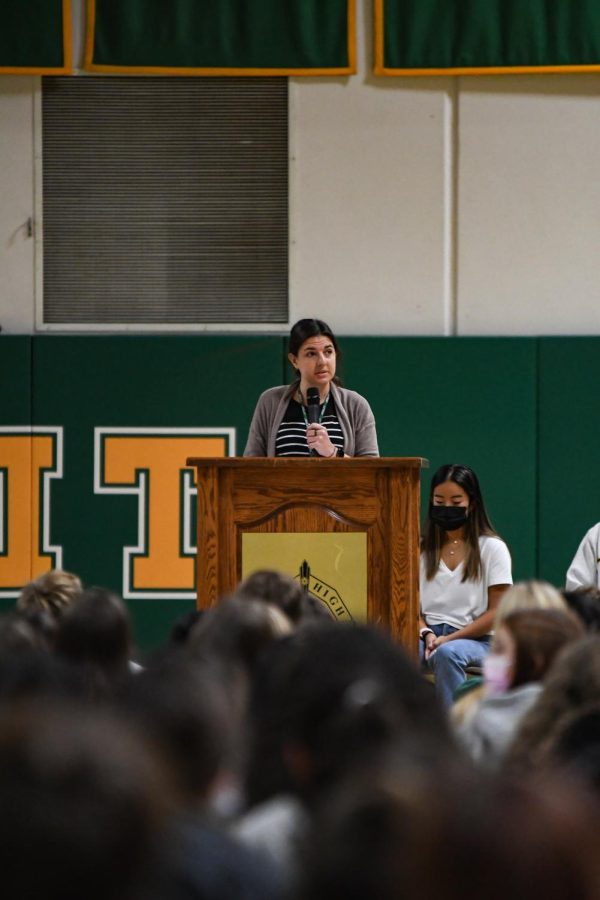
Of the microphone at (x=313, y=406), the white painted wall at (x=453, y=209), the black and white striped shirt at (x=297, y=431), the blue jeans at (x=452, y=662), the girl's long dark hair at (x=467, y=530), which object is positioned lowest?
the blue jeans at (x=452, y=662)

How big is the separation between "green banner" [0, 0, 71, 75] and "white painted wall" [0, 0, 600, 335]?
4.12 ft

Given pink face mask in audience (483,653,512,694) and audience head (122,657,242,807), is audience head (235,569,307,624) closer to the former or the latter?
pink face mask in audience (483,653,512,694)

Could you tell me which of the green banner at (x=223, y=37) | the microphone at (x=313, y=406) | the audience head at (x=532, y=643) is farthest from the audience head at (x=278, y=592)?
the green banner at (x=223, y=37)

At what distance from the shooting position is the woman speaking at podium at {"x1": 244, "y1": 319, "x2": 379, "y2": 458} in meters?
4.44

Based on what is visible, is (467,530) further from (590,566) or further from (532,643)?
(532,643)

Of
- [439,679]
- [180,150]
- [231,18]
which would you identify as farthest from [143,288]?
[439,679]

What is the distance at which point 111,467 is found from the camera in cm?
669

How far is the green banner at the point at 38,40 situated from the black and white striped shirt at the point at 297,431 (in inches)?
123

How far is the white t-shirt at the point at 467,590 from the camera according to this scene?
5062mm

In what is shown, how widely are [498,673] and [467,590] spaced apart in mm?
2735

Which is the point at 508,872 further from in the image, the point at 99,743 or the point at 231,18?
the point at 231,18

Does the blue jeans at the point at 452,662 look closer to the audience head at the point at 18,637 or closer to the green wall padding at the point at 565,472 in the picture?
the green wall padding at the point at 565,472

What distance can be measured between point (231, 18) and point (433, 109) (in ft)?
3.82

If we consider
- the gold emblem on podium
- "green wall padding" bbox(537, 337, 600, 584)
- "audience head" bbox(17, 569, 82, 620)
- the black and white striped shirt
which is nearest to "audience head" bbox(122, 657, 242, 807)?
"audience head" bbox(17, 569, 82, 620)
